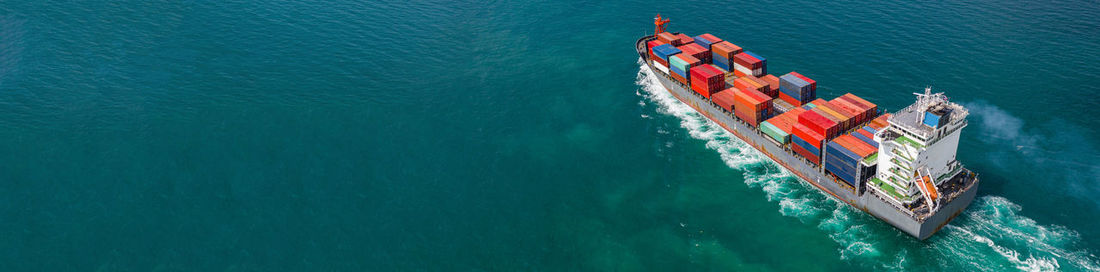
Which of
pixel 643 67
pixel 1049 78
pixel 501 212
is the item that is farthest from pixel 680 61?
pixel 1049 78

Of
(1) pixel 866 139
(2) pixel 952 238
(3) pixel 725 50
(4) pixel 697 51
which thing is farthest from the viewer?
(4) pixel 697 51

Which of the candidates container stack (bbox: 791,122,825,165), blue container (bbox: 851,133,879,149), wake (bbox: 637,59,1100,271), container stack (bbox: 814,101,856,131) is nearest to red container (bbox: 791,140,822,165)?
container stack (bbox: 791,122,825,165)

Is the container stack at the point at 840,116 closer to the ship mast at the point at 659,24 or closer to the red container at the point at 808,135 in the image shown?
the red container at the point at 808,135

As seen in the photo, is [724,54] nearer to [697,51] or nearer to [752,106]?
[697,51]

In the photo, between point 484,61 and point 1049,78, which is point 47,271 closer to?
point 484,61

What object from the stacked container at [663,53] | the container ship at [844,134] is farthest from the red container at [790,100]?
the stacked container at [663,53]

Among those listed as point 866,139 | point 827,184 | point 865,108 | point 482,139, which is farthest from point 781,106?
point 482,139
